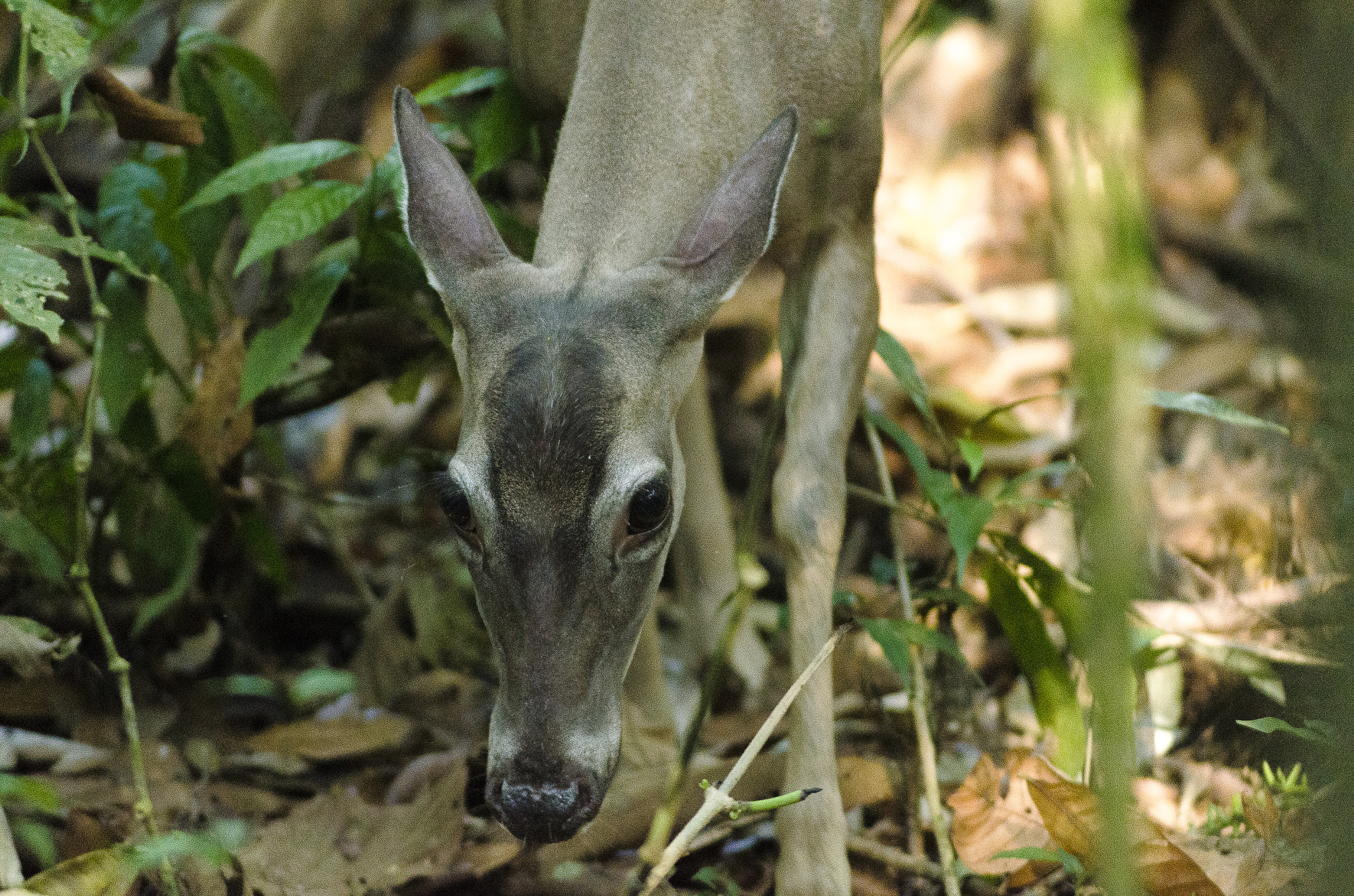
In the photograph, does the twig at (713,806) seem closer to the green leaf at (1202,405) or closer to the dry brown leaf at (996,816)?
the dry brown leaf at (996,816)

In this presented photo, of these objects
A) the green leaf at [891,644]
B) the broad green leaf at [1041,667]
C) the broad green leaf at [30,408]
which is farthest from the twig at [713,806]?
the broad green leaf at [30,408]

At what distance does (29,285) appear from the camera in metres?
3.03

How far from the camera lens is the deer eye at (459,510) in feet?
10.7

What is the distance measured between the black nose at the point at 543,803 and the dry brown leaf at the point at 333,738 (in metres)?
1.31

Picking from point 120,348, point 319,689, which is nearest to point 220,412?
point 120,348

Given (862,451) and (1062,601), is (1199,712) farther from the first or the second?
(862,451)

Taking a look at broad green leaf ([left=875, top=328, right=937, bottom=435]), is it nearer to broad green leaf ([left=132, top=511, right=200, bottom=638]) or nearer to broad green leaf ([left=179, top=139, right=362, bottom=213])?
broad green leaf ([left=179, top=139, right=362, bottom=213])

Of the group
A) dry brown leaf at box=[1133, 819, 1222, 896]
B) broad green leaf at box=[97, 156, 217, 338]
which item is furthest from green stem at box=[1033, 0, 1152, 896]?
broad green leaf at box=[97, 156, 217, 338]

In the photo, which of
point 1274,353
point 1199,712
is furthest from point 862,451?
point 1274,353

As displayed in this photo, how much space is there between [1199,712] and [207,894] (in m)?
2.77

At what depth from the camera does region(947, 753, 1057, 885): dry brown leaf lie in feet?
11.0

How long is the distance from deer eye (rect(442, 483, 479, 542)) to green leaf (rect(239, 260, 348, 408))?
35.0 inches

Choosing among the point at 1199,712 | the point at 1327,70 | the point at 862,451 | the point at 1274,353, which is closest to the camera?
the point at 1327,70

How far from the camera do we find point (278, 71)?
5.78m
